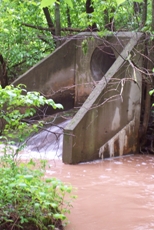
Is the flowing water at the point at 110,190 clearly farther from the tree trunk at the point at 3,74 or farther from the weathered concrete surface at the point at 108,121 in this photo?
the tree trunk at the point at 3,74

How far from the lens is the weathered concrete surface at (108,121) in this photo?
25.1ft

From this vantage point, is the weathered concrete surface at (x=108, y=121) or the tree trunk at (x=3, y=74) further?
the tree trunk at (x=3, y=74)

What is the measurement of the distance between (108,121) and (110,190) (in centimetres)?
284

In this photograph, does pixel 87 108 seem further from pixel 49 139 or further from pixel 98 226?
pixel 98 226

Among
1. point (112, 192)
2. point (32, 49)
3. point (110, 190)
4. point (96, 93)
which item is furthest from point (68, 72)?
point (112, 192)

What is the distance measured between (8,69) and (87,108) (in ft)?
23.9

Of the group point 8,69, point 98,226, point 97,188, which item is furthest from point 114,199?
point 8,69

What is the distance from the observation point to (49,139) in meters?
9.33

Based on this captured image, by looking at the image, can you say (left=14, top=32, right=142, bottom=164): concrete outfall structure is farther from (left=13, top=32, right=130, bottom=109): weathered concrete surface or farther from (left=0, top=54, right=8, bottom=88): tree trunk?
(left=0, top=54, right=8, bottom=88): tree trunk

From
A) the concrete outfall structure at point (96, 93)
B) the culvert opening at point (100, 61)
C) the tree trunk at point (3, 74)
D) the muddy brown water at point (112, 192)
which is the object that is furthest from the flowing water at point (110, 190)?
the tree trunk at point (3, 74)

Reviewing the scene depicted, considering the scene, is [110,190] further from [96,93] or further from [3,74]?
[3,74]

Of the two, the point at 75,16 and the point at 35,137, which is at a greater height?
the point at 75,16

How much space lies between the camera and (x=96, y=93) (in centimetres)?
811

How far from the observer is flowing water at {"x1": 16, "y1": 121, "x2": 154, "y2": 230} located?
4223 mm
